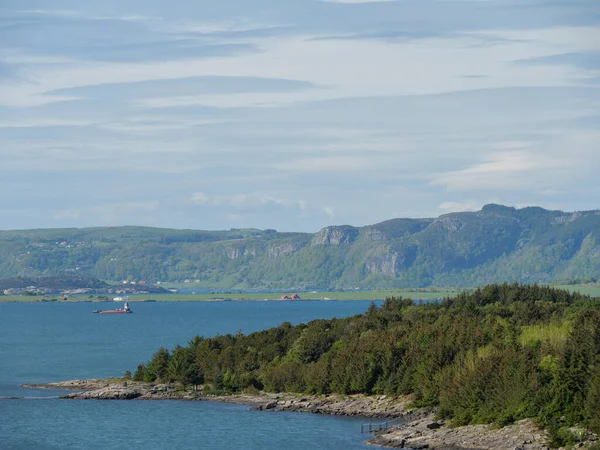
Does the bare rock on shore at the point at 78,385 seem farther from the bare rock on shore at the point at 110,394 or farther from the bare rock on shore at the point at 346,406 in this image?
the bare rock on shore at the point at 346,406

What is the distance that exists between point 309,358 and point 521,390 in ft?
117

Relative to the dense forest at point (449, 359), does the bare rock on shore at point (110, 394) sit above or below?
below

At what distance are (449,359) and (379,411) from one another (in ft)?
28.4

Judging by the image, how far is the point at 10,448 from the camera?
88.4 metres

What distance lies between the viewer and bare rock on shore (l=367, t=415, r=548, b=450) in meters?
80.9

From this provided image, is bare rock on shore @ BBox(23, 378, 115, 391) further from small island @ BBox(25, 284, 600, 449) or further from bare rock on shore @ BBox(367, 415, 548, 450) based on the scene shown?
bare rock on shore @ BBox(367, 415, 548, 450)

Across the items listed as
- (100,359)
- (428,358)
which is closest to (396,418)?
(428,358)

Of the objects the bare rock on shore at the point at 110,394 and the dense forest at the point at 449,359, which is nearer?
the dense forest at the point at 449,359

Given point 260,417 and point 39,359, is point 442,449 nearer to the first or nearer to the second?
point 260,417

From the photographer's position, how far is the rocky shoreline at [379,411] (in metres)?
82.4

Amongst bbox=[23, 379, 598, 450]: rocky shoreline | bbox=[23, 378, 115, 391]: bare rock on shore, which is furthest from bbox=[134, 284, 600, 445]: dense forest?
bbox=[23, 378, 115, 391]: bare rock on shore

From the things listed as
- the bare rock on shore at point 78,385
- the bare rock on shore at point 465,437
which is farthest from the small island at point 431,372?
the bare rock on shore at point 78,385

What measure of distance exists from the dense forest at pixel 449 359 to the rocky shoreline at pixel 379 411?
4.70 ft

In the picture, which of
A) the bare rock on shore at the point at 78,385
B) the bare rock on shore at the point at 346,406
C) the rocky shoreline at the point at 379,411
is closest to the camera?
the rocky shoreline at the point at 379,411
